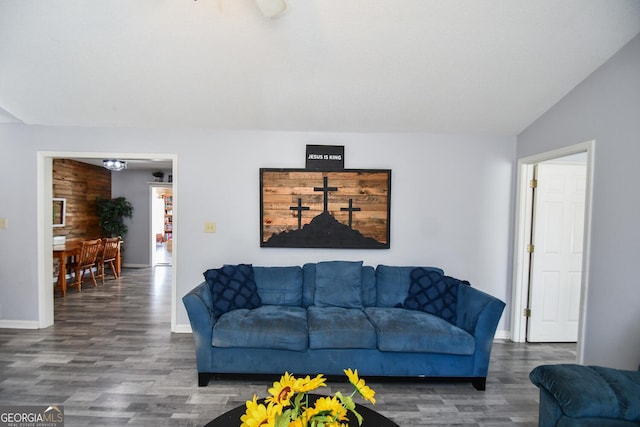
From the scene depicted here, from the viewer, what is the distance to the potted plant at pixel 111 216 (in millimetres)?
6691

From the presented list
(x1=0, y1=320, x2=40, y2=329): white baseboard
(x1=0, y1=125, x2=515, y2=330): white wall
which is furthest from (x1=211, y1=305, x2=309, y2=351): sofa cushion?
Answer: (x1=0, y1=320, x2=40, y2=329): white baseboard

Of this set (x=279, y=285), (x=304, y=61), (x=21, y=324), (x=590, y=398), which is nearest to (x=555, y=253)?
(x=590, y=398)

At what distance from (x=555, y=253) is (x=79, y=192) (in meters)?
8.11

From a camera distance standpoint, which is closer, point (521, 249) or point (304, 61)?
point (304, 61)

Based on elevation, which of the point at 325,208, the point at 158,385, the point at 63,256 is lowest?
the point at 158,385

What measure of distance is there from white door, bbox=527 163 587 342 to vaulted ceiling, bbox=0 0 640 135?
869 mm

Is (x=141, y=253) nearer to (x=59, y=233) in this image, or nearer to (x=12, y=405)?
(x=59, y=233)

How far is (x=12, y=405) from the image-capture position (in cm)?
220

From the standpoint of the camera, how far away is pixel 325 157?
3535 mm

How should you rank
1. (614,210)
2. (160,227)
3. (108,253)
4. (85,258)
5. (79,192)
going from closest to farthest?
1. (614,210)
2. (85,258)
3. (108,253)
4. (79,192)
5. (160,227)

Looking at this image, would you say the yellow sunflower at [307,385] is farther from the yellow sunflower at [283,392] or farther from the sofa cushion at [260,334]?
the sofa cushion at [260,334]

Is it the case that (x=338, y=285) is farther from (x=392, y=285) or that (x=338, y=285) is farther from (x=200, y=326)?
(x=200, y=326)

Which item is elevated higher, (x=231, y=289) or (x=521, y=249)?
(x=521, y=249)

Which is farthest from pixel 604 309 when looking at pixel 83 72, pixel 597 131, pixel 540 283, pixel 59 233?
pixel 59 233
